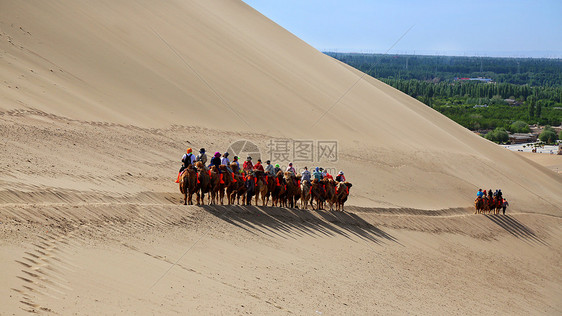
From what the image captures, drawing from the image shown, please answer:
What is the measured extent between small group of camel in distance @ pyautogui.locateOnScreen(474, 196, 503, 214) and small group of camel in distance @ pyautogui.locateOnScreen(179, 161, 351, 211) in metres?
6.59

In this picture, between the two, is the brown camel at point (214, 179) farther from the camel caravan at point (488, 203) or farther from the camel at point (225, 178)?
the camel caravan at point (488, 203)

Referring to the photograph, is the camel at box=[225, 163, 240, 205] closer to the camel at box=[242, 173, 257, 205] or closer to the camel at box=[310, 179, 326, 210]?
the camel at box=[242, 173, 257, 205]

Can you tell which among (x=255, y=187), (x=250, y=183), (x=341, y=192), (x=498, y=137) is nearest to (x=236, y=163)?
(x=250, y=183)

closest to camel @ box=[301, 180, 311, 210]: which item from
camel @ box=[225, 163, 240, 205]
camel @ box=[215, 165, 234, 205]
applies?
camel @ box=[225, 163, 240, 205]

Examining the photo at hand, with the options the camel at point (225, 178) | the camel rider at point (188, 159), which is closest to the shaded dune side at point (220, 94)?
the camel rider at point (188, 159)

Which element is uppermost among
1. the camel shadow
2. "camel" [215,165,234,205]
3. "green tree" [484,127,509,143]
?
"camel" [215,165,234,205]

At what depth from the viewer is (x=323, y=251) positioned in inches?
602

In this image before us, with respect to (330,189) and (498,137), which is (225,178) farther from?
(498,137)

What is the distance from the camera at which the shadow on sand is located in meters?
15.8

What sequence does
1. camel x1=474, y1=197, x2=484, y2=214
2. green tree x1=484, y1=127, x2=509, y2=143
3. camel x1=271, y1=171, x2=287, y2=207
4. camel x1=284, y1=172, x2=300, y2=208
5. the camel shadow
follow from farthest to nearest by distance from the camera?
1. green tree x1=484, y1=127, x2=509, y2=143
2. camel x1=474, y1=197, x2=484, y2=214
3. the camel shadow
4. camel x1=284, y1=172, x2=300, y2=208
5. camel x1=271, y1=171, x2=287, y2=207

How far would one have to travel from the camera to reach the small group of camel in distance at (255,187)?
52.9ft

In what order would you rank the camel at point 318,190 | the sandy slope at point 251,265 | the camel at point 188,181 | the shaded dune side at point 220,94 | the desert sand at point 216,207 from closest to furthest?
the sandy slope at point 251,265 < the desert sand at point 216,207 < the camel at point 188,181 < the camel at point 318,190 < the shaded dune side at point 220,94

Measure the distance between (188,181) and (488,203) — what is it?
13644 millimetres

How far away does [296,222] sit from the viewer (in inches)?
681
